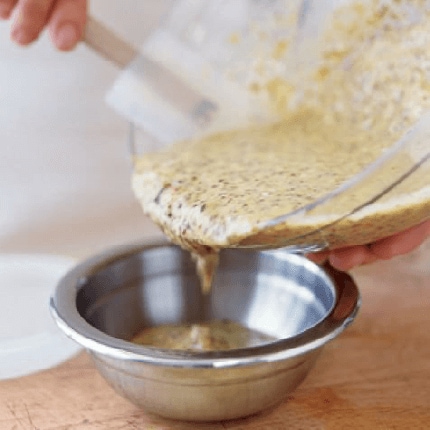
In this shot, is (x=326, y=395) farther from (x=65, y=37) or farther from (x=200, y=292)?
(x=65, y=37)

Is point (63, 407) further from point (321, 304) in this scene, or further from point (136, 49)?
point (136, 49)

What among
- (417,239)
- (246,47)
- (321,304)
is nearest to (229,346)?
(321,304)

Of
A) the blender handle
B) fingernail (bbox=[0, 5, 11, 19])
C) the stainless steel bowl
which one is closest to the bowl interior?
the stainless steel bowl

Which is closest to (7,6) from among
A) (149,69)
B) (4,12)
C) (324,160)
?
(4,12)

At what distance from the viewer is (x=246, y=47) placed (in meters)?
0.86

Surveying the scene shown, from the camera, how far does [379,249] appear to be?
753 millimetres

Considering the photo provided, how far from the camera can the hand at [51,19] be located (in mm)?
762

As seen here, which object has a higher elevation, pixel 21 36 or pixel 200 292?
pixel 21 36

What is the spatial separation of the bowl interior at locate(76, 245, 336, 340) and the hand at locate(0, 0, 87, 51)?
24 centimetres

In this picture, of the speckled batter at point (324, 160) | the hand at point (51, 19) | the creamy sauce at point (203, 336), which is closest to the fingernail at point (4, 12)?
the hand at point (51, 19)

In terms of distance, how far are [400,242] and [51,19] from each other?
42cm

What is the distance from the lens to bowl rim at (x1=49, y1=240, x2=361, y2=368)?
60 centimetres

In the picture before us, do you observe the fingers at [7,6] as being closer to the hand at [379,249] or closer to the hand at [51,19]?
the hand at [51,19]

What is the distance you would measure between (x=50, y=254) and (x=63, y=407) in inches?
14.8
